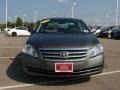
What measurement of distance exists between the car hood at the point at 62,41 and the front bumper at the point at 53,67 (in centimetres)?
35

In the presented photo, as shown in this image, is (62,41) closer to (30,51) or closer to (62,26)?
(30,51)

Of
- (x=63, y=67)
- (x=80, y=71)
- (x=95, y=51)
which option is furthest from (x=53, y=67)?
(x=95, y=51)

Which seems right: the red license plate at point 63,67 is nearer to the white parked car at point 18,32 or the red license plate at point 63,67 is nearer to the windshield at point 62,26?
the windshield at point 62,26

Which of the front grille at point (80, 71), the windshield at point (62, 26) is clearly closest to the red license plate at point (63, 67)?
the front grille at point (80, 71)

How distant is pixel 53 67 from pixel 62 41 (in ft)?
2.51

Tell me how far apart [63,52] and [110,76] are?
2.04m

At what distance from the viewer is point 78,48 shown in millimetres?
7605

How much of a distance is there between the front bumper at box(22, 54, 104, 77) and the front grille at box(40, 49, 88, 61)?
10 centimetres

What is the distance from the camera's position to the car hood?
768 cm

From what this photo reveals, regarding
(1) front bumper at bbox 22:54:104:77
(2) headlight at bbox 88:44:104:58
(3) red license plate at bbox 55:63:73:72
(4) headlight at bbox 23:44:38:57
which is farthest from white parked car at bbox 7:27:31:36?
(3) red license plate at bbox 55:63:73:72

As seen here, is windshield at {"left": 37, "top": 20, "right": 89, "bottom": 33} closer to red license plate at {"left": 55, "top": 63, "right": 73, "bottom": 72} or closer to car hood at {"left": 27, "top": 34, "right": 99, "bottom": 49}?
car hood at {"left": 27, "top": 34, "right": 99, "bottom": 49}

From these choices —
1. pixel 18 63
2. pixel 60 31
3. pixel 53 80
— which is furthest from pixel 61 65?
pixel 18 63

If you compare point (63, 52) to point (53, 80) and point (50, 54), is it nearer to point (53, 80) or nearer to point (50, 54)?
point (50, 54)

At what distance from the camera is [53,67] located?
7414mm
